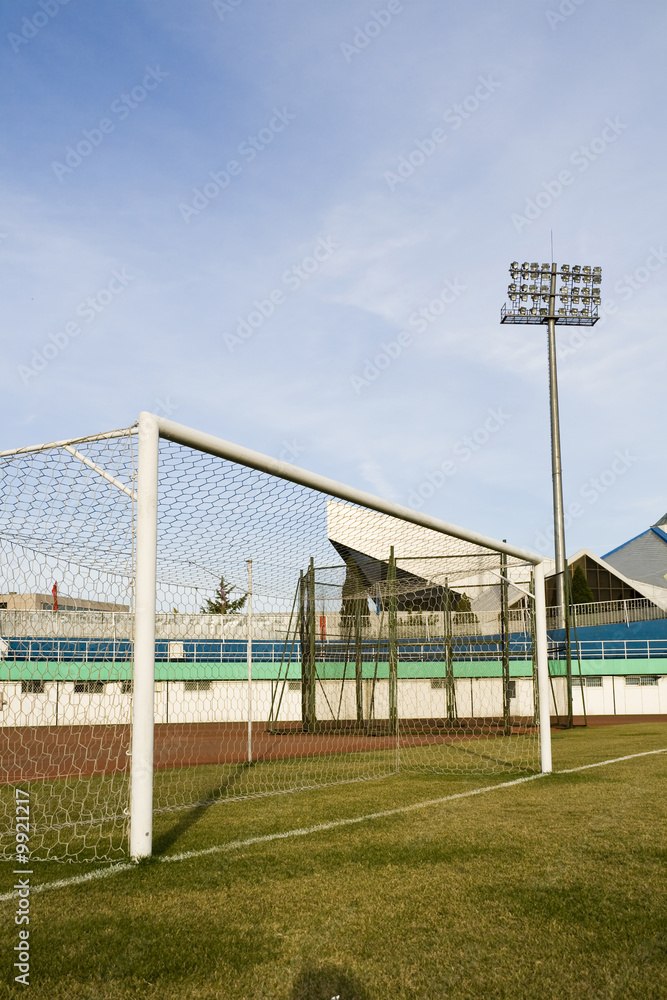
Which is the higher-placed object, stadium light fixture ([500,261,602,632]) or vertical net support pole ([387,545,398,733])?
stadium light fixture ([500,261,602,632])

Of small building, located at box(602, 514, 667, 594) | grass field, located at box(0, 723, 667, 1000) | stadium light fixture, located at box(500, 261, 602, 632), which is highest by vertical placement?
stadium light fixture, located at box(500, 261, 602, 632)

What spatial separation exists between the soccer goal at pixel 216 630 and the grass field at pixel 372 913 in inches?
35.3

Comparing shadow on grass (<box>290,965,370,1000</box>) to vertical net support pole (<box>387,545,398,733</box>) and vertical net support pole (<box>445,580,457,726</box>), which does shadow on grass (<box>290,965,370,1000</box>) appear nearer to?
vertical net support pole (<box>387,545,398,733</box>)

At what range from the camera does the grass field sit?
9.48ft

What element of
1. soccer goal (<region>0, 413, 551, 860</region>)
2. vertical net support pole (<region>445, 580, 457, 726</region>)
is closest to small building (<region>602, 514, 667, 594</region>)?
soccer goal (<region>0, 413, 551, 860</region>)

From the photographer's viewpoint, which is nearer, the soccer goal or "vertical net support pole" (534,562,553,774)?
the soccer goal

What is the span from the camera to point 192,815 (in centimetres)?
640

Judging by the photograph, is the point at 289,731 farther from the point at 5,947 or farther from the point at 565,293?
the point at 565,293

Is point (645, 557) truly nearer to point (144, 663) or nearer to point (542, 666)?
point (542, 666)

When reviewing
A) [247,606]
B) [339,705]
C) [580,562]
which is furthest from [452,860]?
[580,562]

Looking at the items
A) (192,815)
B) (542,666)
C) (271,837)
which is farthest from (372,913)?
(542,666)

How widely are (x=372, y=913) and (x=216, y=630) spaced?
10.0m

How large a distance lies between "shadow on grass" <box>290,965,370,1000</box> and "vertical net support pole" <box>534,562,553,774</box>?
6.07 meters

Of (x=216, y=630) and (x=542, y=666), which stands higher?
(x=216, y=630)
